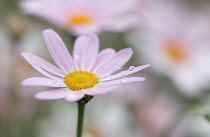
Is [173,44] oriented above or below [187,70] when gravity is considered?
above

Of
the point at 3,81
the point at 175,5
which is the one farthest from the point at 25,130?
the point at 175,5

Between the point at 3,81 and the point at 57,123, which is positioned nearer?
the point at 57,123

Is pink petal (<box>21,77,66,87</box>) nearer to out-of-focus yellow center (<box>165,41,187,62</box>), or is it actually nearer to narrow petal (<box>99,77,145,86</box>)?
narrow petal (<box>99,77,145,86</box>)

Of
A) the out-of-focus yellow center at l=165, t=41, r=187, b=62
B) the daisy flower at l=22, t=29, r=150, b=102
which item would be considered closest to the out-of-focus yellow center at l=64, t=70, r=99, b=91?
the daisy flower at l=22, t=29, r=150, b=102

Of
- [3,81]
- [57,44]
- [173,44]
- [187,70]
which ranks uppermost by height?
[173,44]

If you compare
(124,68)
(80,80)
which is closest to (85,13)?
(124,68)

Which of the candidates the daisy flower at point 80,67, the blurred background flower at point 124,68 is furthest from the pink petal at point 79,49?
the blurred background flower at point 124,68

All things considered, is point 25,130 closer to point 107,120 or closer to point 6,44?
point 107,120

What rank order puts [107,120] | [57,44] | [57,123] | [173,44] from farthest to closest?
[173,44] < [107,120] < [57,123] < [57,44]

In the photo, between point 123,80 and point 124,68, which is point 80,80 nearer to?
point 123,80
